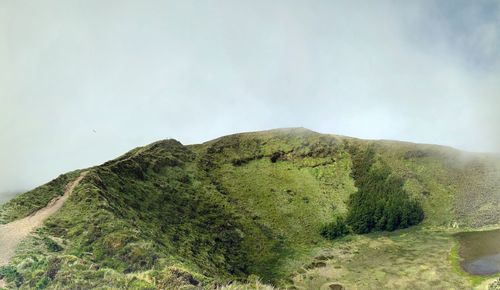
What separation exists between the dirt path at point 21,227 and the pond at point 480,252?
215 feet

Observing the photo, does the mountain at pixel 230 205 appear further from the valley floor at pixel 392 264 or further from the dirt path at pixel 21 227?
the valley floor at pixel 392 264

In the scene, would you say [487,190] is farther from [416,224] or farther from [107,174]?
[107,174]

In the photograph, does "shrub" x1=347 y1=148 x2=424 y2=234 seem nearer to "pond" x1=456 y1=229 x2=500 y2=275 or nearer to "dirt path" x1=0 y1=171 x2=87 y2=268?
"pond" x1=456 y1=229 x2=500 y2=275

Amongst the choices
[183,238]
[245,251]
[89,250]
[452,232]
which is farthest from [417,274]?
[89,250]

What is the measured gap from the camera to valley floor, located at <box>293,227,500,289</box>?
224ft

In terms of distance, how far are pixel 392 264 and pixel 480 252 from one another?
16.1 metres

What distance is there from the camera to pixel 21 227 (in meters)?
54.7

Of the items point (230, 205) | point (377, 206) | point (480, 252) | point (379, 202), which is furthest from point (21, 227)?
point (379, 202)

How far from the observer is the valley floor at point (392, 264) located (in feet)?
224

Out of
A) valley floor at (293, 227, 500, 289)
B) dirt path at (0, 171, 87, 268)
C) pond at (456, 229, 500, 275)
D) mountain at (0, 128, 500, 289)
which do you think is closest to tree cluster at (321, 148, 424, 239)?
mountain at (0, 128, 500, 289)

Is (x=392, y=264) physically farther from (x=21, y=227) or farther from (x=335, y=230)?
(x=21, y=227)

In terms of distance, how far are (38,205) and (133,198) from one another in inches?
769

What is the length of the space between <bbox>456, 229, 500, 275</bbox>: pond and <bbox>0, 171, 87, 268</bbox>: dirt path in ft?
215

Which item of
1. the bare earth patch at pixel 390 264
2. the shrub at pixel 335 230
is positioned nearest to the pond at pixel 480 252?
the bare earth patch at pixel 390 264
